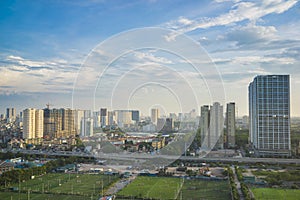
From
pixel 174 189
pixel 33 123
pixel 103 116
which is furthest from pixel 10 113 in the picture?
pixel 174 189

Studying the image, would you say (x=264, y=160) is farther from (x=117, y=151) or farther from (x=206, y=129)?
(x=117, y=151)

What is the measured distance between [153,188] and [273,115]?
4.23 meters

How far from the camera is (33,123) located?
10984mm

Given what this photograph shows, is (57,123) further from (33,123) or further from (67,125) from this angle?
(33,123)

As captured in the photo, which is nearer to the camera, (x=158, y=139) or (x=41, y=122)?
(x=158, y=139)

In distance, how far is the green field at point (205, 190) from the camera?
379 cm

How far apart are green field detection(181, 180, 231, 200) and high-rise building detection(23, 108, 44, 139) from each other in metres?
7.92

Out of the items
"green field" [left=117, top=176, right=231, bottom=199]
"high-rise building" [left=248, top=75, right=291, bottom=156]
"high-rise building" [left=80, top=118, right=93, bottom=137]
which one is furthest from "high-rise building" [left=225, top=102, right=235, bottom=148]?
"green field" [left=117, top=176, right=231, bottom=199]

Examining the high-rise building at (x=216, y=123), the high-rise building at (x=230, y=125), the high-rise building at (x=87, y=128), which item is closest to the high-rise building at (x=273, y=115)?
the high-rise building at (x=216, y=123)

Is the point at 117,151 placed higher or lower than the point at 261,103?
lower

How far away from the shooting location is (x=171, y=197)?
148 inches

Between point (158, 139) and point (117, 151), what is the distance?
4.41 feet

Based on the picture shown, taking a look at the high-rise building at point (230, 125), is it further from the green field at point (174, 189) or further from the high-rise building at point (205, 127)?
the green field at point (174, 189)

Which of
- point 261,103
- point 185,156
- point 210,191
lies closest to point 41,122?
point 185,156
